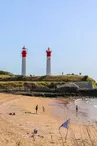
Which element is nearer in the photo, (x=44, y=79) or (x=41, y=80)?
(x=41, y=80)

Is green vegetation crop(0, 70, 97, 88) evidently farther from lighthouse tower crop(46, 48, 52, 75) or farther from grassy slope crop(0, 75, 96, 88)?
lighthouse tower crop(46, 48, 52, 75)

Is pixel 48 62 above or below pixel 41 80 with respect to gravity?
above

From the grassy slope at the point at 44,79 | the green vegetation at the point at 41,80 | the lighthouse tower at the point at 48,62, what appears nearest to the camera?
the green vegetation at the point at 41,80

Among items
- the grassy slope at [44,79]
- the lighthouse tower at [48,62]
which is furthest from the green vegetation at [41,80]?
the lighthouse tower at [48,62]

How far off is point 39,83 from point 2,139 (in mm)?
43987

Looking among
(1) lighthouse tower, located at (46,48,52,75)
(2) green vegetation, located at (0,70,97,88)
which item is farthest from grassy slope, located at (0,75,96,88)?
(1) lighthouse tower, located at (46,48,52,75)

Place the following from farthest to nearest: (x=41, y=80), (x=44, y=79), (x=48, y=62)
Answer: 1. (x=48, y=62)
2. (x=44, y=79)
3. (x=41, y=80)

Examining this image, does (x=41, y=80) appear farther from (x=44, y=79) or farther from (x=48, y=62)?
(x=48, y=62)

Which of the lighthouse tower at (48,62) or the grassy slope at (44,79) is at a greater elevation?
the lighthouse tower at (48,62)

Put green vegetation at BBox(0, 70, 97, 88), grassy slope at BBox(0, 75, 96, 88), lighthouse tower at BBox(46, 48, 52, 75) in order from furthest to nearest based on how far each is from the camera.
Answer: lighthouse tower at BBox(46, 48, 52, 75), grassy slope at BBox(0, 75, 96, 88), green vegetation at BBox(0, 70, 97, 88)

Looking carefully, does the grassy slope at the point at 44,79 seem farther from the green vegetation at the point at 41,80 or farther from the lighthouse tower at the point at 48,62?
the lighthouse tower at the point at 48,62

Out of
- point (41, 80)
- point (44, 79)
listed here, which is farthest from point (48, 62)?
point (41, 80)

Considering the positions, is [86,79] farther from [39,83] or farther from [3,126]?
[3,126]

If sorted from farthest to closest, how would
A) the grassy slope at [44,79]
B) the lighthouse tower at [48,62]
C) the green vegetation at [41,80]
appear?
the lighthouse tower at [48,62]
the grassy slope at [44,79]
the green vegetation at [41,80]
